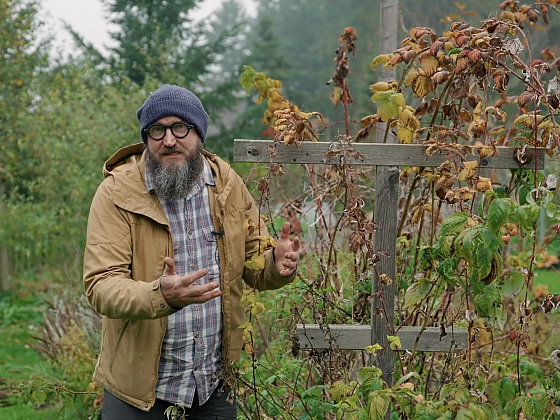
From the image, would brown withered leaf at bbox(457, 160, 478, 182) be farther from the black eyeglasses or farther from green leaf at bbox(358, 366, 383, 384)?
the black eyeglasses

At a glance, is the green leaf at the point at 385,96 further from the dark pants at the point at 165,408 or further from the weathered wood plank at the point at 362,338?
the dark pants at the point at 165,408

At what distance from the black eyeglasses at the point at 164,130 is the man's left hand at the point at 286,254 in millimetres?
560

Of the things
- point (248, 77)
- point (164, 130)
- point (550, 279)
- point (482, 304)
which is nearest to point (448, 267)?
point (482, 304)

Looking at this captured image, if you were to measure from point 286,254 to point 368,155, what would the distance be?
0.49 metres

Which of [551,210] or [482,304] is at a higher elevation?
[551,210]

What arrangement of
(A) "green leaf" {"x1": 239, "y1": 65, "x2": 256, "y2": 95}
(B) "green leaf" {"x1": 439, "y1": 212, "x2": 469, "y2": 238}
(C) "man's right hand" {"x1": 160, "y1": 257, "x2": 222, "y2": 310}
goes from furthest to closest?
(A) "green leaf" {"x1": 239, "y1": 65, "x2": 256, "y2": 95} → (B) "green leaf" {"x1": 439, "y1": 212, "x2": 469, "y2": 238} → (C) "man's right hand" {"x1": 160, "y1": 257, "x2": 222, "y2": 310}

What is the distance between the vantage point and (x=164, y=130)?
2877 mm

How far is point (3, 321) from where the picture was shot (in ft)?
29.3

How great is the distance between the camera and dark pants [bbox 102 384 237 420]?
279 centimetres

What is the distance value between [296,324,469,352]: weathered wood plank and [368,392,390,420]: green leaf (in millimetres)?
442

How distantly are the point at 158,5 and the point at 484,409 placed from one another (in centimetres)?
1815

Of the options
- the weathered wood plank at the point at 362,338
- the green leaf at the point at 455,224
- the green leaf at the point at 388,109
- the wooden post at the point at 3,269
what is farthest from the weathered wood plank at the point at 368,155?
the wooden post at the point at 3,269

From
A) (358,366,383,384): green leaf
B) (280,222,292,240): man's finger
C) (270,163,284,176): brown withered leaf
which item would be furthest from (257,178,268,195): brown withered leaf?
(358,366,383,384): green leaf

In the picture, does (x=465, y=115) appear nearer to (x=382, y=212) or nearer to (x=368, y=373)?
(x=382, y=212)
